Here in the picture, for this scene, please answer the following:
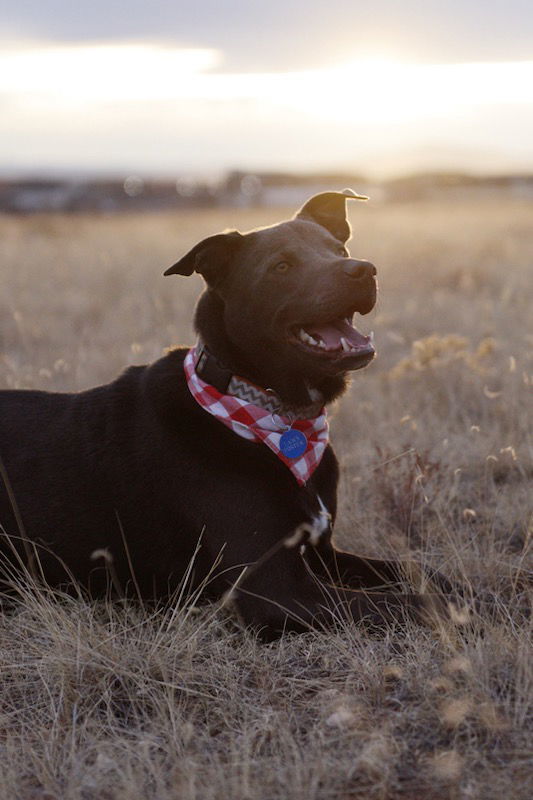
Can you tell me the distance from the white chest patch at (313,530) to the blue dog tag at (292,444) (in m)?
0.23

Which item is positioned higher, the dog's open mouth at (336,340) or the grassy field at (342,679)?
the dog's open mouth at (336,340)

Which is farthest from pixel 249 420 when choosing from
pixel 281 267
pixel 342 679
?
pixel 342 679

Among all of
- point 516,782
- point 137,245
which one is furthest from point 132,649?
point 137,245

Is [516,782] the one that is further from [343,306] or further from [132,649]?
[343,306]

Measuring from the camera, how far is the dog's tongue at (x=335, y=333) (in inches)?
138

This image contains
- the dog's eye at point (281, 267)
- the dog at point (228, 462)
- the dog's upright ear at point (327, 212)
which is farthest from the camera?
the dog's upright ear at point (327, 212)

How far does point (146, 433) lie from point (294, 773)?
4.81ft

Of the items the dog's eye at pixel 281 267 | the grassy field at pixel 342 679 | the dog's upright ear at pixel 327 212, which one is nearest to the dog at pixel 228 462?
the dog's eye at pixel 281 267

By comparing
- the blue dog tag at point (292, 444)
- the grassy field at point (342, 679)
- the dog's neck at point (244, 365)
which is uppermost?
the dog's neck at point (244, 365)

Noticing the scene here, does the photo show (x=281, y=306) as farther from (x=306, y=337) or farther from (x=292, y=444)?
(x=292, y=444)

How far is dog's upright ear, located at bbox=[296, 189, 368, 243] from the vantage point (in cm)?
420

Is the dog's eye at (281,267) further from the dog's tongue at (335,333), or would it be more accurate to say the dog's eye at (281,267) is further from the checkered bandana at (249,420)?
the checkered bandana at (249,420)

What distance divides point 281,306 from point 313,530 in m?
0.84

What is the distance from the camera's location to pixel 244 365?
3.59 meters
